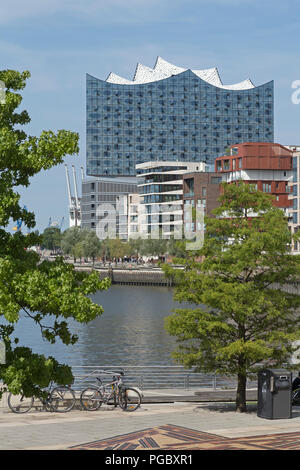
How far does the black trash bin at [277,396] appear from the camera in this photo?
861 inches

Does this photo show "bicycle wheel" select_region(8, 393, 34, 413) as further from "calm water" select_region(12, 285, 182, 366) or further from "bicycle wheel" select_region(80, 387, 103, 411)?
"calm water" select_region(12, 285, 182, 366)

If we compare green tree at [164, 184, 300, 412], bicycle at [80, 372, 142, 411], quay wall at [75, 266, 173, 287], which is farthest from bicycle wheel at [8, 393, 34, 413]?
quay wall at [75, 266, 173, 287]

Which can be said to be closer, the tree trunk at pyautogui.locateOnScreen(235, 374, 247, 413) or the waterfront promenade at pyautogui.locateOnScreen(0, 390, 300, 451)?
the waterfront promenade at pyautogui.locateOnScreen(0, 390, 300, 451)

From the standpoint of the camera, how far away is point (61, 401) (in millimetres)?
24500

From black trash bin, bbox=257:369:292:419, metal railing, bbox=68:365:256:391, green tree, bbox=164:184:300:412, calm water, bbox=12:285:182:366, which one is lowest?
calm water, bbox=12:285:182:366

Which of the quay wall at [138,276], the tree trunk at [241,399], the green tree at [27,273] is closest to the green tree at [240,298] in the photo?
the tree trunk at [241,399]

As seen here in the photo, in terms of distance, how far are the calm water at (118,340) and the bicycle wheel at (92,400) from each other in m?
32.6

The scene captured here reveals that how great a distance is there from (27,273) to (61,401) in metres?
10.4

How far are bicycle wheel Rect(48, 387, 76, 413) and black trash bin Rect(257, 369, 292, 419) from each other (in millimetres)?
6019

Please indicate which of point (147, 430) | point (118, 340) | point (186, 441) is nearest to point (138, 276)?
point (118, 340)

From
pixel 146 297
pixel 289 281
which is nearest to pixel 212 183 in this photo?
pixel 146 297

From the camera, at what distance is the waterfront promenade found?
54.0 ft

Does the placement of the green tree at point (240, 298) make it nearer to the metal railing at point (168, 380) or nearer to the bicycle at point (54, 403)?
the bicycle at point (54, 403)

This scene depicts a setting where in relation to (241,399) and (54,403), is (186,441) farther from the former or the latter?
(241,399)
